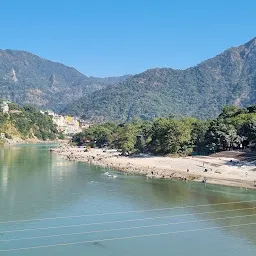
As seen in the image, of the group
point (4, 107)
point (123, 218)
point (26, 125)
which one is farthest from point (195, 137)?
point (4, 107)

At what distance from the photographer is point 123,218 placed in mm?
30812

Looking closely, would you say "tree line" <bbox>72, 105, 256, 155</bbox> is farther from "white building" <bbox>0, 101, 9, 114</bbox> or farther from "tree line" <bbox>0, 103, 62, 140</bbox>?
"white building" <bbox>0, 101, 9, 114</bbox>

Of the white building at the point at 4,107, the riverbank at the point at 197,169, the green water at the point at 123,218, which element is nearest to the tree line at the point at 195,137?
the riverbank at the point at 197,169

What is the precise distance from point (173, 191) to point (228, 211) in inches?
367

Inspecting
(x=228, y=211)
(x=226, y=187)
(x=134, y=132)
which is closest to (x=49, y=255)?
(x=228, y=211)

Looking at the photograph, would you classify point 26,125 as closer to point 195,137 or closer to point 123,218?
point 195,137

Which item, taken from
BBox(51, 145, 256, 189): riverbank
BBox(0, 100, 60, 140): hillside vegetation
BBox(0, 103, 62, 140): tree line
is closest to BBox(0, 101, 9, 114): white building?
BBox(0, 103, 62, 140): tree line

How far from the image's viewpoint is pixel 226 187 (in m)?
43.2

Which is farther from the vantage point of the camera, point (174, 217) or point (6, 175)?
point (6, 175)

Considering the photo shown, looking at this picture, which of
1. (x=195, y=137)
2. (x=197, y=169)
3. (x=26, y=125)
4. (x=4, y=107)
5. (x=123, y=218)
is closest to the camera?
(x=123, y=218)

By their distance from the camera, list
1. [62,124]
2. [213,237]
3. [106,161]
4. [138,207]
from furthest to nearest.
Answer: [62,124] → [106,161] → [138,207] → [213,237]

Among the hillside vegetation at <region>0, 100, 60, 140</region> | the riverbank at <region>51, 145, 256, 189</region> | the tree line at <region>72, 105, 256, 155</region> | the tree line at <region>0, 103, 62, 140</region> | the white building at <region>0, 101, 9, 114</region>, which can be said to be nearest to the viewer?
the riverbank at <region>51, 145, 256, 189</region>

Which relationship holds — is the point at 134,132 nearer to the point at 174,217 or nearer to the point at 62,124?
the point at 174,217

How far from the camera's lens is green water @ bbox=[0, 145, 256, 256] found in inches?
961
